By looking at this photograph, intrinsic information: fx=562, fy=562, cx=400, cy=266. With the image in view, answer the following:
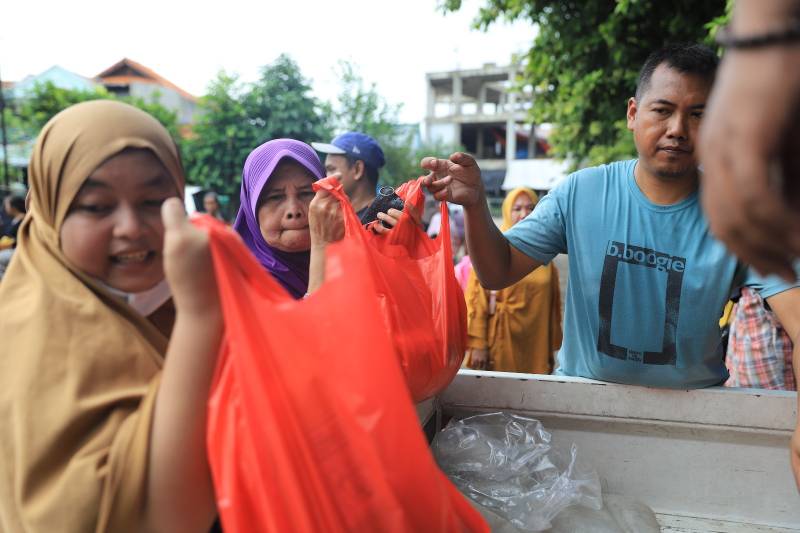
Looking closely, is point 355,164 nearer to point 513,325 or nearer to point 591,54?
point 513,325

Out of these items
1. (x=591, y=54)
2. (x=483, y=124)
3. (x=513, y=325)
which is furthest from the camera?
(x=483, y=124)

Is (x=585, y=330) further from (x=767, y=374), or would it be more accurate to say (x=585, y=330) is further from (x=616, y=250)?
(x=767, y=374)

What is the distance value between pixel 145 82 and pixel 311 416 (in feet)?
124

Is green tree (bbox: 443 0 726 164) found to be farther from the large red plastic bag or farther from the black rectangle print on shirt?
the large red plastic bag

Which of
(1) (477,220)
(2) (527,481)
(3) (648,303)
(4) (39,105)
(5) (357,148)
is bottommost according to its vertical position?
(2) (527,481)

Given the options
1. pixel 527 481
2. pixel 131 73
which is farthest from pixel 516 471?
pixel 131 73

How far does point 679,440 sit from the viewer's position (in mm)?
1695

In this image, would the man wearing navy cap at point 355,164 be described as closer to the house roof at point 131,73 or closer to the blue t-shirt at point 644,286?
the blue t-shirt at point 644,286

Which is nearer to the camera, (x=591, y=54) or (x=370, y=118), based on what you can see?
(x=591, y=54)

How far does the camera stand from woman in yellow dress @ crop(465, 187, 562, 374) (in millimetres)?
3730

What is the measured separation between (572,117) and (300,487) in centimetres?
625

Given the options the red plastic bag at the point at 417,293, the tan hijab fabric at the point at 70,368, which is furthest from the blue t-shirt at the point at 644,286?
the tan hijab fabric at the point at 70,368

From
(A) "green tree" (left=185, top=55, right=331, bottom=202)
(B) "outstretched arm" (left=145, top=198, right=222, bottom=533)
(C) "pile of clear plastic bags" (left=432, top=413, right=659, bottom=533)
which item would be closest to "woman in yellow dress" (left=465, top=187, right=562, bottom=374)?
(C) "pile of clear plastic bags" (left=432, top=413, right=659, bottom=533)

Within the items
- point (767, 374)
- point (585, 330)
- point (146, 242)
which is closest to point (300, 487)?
point (146, 242)
